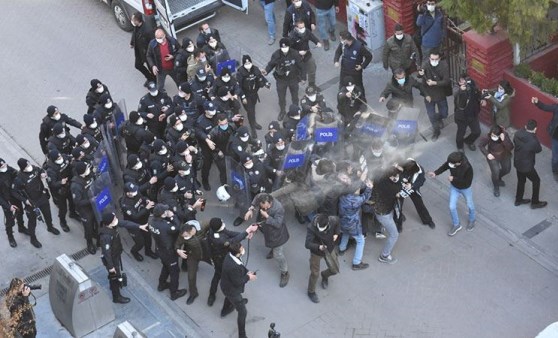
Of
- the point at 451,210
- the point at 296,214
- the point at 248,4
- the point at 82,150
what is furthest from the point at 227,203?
the point at 248,4

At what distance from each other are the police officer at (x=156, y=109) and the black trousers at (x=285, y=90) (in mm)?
2013

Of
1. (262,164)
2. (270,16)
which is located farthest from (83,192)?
(270,16)

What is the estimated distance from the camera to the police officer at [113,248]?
1476 cm

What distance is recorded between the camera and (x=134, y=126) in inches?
671

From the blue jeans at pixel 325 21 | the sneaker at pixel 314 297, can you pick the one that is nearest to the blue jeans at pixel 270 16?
the blue jeans at pixel 325 21

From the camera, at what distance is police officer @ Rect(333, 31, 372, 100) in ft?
59.3

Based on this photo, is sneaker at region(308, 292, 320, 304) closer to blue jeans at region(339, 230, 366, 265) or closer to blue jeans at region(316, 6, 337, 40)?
blue jeans at region(339, 230, 366, 265)

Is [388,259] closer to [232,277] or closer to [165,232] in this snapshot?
[232,277]

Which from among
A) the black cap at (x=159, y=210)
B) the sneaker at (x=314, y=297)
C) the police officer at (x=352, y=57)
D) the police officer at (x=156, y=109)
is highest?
the black cap at (x=159, y=210)

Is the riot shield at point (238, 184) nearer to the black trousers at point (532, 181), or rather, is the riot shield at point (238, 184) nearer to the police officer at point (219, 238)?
the police officer at point (219, 238)

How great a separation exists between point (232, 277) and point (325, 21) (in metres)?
7.78

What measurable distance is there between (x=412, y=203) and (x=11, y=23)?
411 inches

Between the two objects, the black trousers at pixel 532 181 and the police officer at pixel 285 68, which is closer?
the black trousers at pixel 532 181

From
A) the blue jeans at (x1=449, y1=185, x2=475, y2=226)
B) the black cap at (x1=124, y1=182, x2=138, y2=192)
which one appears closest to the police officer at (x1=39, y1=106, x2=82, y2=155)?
the black cap at (x1=124, y1=182, x2=138, y2=192)
